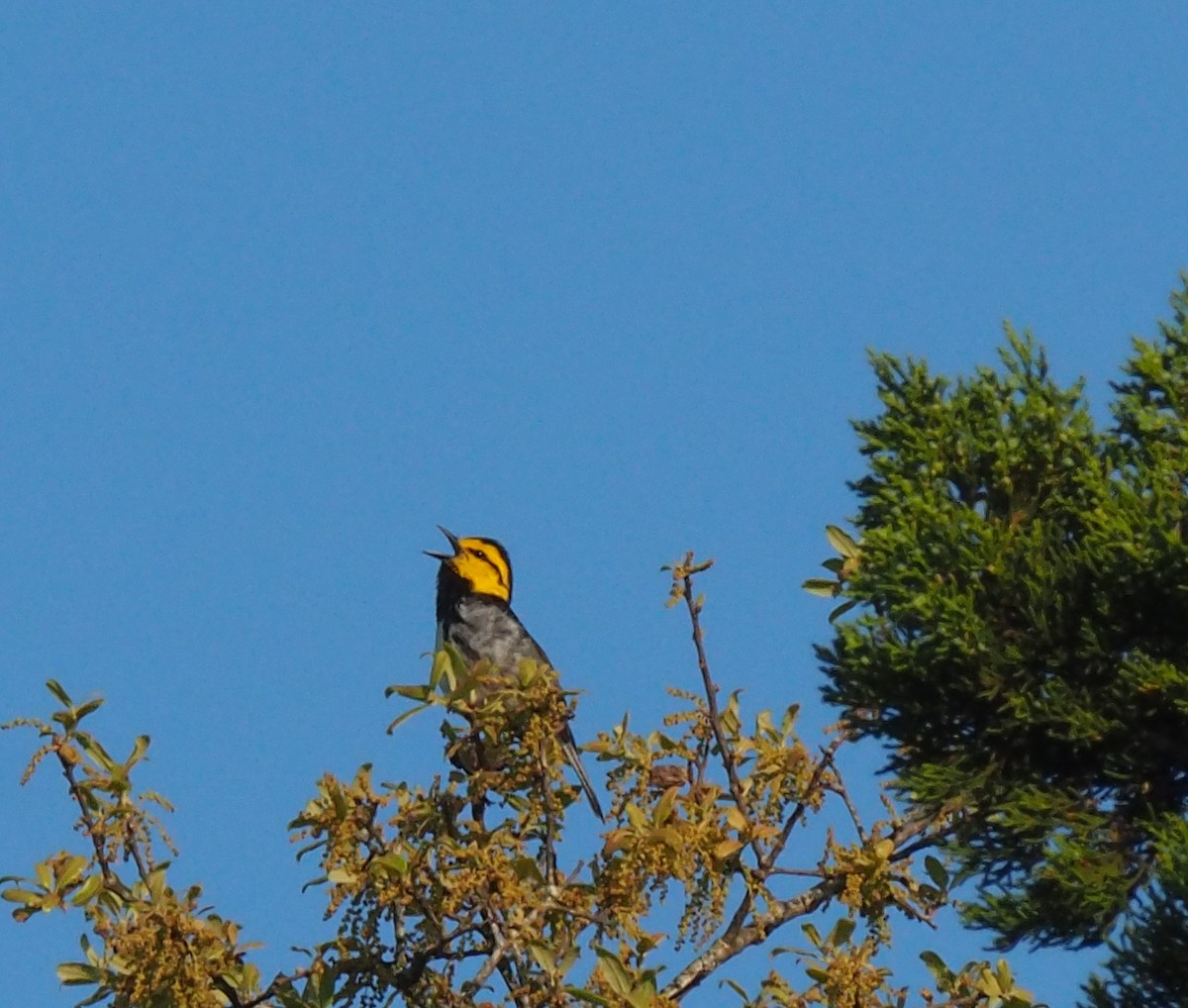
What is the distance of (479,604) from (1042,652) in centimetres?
692

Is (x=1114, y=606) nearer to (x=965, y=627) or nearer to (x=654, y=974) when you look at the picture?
(x=965, y=627)

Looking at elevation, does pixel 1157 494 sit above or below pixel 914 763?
above

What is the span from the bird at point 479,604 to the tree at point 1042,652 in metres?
6.02

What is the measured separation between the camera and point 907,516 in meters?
7.04

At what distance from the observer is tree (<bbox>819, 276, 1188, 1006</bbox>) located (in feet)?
21.4

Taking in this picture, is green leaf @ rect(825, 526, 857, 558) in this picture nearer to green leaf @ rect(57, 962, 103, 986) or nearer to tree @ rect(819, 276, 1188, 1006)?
tree @ rect(819, 276, 1188, 1006)

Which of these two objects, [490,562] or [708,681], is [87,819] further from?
[490,562]

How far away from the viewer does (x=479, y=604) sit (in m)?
13.3

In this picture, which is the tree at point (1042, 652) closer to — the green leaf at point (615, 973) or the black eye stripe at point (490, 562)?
the green leaf at point (615, 973)

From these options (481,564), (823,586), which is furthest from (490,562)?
(823,586)

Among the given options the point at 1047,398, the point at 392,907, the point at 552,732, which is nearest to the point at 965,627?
the point at 1047,398

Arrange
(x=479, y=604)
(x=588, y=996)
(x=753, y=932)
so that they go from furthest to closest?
(x=479, y=604)
(x=753, y=932)
(x=588, y=996)

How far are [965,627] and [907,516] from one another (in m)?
0.54

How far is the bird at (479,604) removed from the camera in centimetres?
1309
